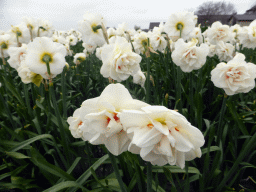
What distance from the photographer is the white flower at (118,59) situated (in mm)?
1022

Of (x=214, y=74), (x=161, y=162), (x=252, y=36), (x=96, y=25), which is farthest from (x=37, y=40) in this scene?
(x=252, y=36)

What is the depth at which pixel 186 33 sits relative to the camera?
5.99ft

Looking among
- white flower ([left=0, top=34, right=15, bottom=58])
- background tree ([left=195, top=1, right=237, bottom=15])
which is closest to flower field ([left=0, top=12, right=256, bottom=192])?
white flower ([left=0, top=34, right=15, bottom=58])

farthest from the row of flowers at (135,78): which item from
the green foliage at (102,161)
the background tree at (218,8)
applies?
the background tree at (218,8)

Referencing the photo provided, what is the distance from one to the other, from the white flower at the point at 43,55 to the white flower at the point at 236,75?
3.46 ft

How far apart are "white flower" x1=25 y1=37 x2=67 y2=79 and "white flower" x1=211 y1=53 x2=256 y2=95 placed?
41.5 inches

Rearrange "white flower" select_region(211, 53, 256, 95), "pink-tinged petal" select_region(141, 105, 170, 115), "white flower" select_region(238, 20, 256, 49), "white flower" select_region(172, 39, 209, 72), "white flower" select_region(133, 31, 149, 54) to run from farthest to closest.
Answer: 1. "white flower" select_region(238, 20, 256, 49)
2. "white flower" select_region(133, 31, 149, 54)
3. "white flower" select_region(172, 39, 209, 72)
4. "white flower" select_region(211, 53, 256, 95)
5. "pink-tinged petal" select_region(141, 105, 170, 115)

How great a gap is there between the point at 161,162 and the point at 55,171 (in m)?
0.68

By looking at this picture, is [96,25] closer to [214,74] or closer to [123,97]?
[214,74]

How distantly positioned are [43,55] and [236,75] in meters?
1.25

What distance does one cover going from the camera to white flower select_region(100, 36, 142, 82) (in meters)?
1.02

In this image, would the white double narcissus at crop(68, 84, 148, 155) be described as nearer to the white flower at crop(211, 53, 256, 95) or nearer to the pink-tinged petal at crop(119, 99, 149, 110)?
the pink-tinged petal at crop(119, 99, 149, 110)

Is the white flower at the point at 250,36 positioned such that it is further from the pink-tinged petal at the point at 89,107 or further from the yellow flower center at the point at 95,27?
the pink-tinged petal at the point at 89,107

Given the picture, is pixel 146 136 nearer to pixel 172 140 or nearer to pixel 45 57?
pixel 172 140
